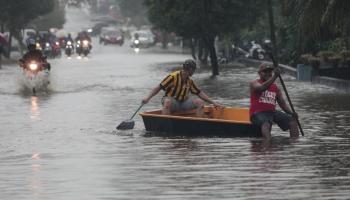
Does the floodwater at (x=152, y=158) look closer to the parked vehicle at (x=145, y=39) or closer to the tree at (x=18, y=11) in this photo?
the tree at (x=18, y=11)

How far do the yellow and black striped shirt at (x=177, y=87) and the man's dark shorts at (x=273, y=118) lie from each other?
193cm

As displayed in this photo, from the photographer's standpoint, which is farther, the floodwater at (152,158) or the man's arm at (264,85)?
the man's arm at (264,85)

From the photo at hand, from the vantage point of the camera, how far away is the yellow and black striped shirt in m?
20.4

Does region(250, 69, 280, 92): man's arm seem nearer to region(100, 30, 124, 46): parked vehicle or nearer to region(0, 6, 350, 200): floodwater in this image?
region(0, 6, 350, 200): floodwater

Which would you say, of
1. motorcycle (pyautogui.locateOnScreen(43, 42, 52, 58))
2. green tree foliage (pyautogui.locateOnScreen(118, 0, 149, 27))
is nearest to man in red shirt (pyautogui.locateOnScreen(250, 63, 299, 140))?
motorcycle (pyautogui.locateOnScreen(43, 42, 52, 58))

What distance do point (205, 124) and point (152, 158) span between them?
284cm

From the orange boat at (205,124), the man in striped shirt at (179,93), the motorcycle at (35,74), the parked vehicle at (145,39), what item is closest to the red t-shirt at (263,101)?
the orange boat at (205,124)

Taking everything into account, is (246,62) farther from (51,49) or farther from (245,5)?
(51,49)

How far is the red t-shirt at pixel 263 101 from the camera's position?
18625mm

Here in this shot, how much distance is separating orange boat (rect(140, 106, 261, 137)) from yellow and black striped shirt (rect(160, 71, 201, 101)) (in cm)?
33

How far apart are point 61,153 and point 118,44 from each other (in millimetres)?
102378

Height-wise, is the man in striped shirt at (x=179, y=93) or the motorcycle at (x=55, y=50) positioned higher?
the man in striped shirt at (x=179, y=93)

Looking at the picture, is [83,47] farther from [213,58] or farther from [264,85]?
[264,85]

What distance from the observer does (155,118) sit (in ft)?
65.2
